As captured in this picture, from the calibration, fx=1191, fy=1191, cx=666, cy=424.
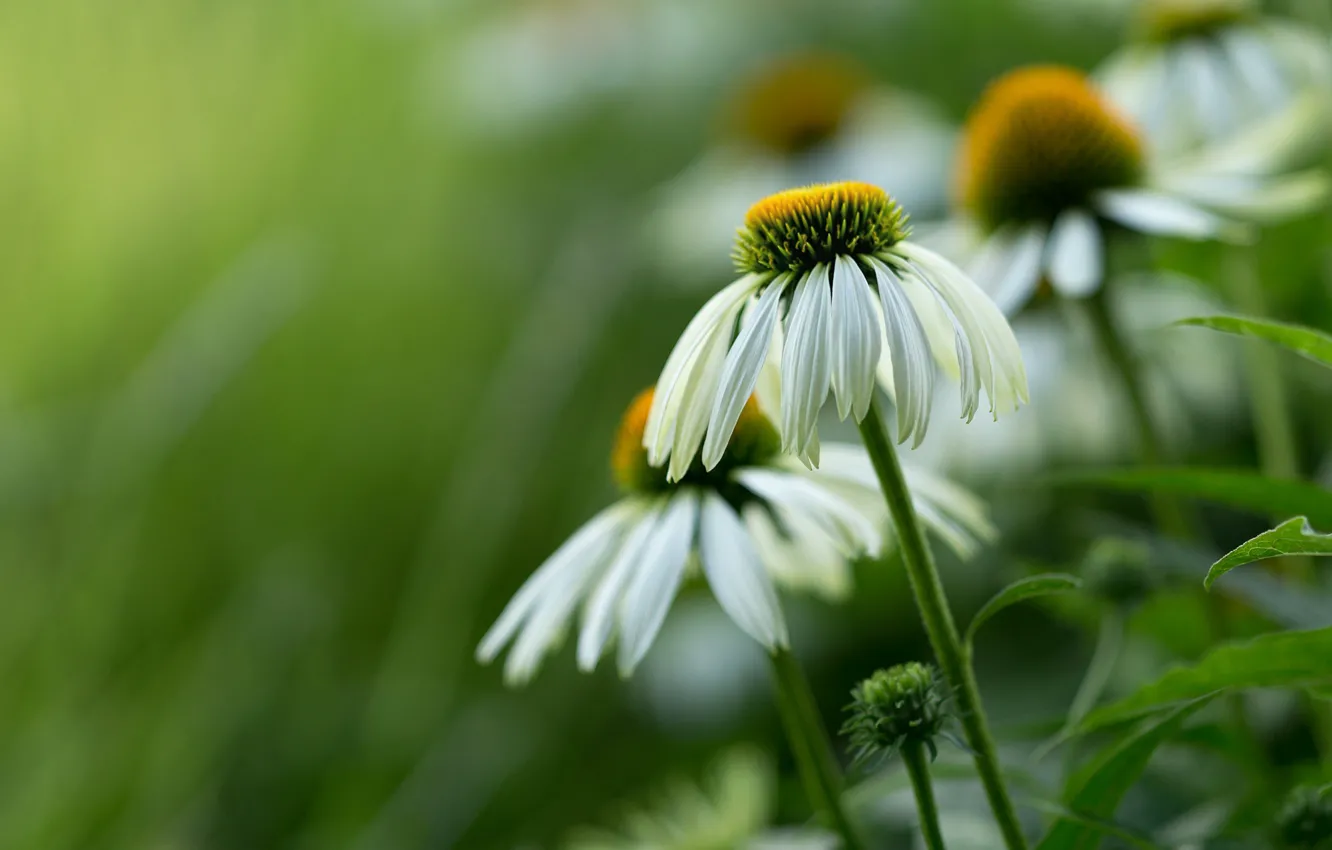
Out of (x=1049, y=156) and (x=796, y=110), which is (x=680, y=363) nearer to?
(x=1049, y=156)

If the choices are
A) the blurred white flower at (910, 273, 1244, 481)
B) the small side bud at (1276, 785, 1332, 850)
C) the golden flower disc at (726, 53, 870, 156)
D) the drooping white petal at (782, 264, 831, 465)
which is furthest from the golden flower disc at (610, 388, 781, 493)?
the golden flower disc at (726, 53, 870, 156)

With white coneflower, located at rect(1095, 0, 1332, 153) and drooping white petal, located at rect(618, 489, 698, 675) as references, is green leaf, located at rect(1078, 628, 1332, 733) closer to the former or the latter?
drooping white petal, located at rect(618, 489, 698, 675)

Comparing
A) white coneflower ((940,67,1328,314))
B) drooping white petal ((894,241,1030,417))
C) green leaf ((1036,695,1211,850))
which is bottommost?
green leaf ((1036,695,1211,850))

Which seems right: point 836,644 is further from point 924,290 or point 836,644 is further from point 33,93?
point 33,93

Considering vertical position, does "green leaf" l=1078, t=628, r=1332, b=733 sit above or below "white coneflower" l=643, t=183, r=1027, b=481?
below

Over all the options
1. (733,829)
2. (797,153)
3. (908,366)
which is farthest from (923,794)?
(797,153)

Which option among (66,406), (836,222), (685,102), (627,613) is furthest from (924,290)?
(685,102)
